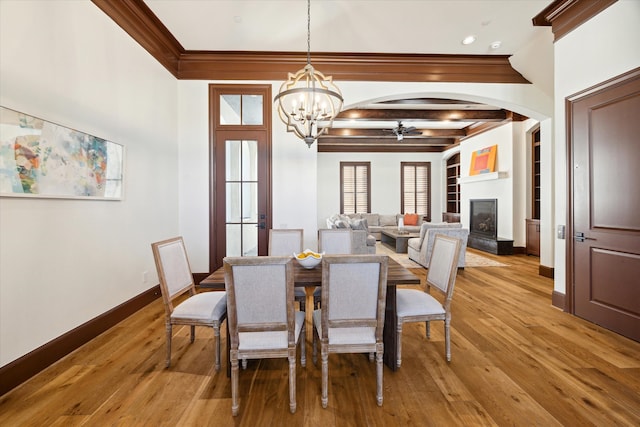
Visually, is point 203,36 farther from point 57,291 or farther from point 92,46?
point 57,291

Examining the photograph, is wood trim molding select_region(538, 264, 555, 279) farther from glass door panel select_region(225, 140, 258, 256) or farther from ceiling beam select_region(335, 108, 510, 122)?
glass door panel select_region(225, 140, 258, 256)

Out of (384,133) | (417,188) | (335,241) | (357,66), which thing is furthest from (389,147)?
(335,241)

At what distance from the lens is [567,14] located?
303 cm

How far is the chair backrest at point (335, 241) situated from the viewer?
295 cm

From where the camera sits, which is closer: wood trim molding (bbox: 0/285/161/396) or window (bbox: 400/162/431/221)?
wood trim molding (bbox: 0/285/161/396)

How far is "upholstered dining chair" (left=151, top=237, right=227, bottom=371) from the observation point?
206cm

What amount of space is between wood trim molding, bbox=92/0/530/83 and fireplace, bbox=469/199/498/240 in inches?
142

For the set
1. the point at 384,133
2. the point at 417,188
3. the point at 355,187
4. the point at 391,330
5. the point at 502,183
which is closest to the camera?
the point at 391,330

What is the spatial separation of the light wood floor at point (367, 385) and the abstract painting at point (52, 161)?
1328mm

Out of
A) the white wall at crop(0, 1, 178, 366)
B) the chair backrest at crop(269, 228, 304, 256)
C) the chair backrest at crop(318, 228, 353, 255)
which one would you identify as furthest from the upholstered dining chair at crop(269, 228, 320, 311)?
the white wall at crop(0, 1, 178, 366)

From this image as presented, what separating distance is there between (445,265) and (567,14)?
10.2ft

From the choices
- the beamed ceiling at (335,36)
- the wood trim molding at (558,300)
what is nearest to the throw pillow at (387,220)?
the beamed ceiling at (335,36)

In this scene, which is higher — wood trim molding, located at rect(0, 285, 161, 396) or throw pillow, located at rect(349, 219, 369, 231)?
throw pillow, located at rect(349, 219, 369, 231)

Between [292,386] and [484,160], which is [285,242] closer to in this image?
[292,386]
